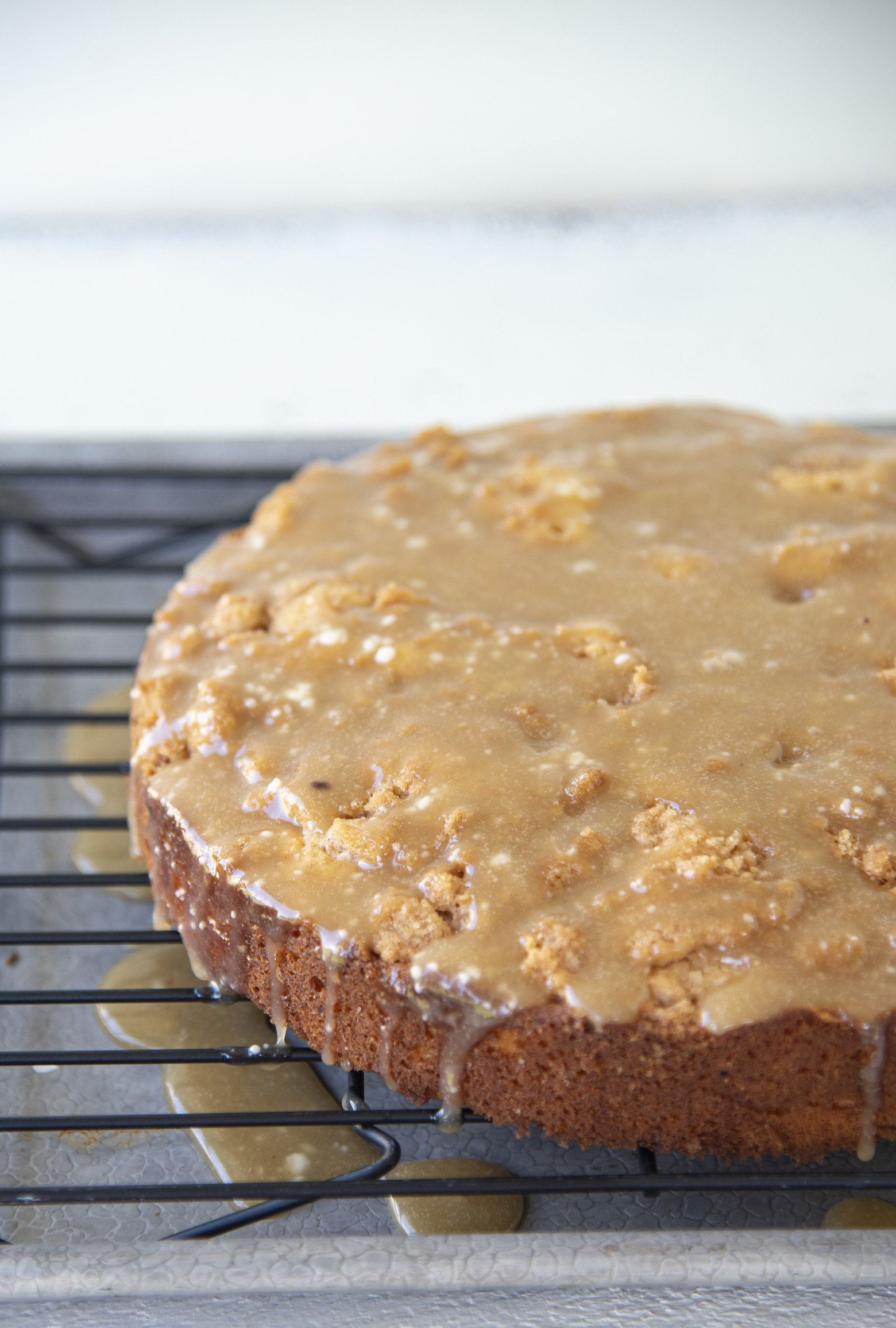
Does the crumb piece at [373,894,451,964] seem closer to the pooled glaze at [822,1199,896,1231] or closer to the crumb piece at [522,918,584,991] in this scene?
the crumb piece at [522,918,584,991]

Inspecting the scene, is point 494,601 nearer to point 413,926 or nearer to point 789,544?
point 789,544

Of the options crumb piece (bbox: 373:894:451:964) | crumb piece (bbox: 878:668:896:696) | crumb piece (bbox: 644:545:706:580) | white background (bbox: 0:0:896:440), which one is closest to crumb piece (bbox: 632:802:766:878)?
crumb piece (bbox: 373:894:451:964)

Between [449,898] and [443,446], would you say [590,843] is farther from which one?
[443,446]

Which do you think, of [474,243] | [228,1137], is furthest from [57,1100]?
[474,243]

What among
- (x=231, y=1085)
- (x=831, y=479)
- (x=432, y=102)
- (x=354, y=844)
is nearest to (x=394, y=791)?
(x=354, y=844)

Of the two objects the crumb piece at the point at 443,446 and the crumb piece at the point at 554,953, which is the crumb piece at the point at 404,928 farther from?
the crumb piece at the point at 443,446

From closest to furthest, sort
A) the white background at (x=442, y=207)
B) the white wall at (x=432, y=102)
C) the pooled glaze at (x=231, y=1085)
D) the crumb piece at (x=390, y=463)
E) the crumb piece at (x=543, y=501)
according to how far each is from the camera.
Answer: the pooled glaze at (x=231, y=1085) < the crumb piece at (x=543, y=501) < the crumb piece at (x=390, y=463) < the white background at (x=442, y=207) < the white wall at (x=432, y=102)

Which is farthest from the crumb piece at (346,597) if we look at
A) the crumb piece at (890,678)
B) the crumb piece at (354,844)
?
the crumb piece at (890,678)
